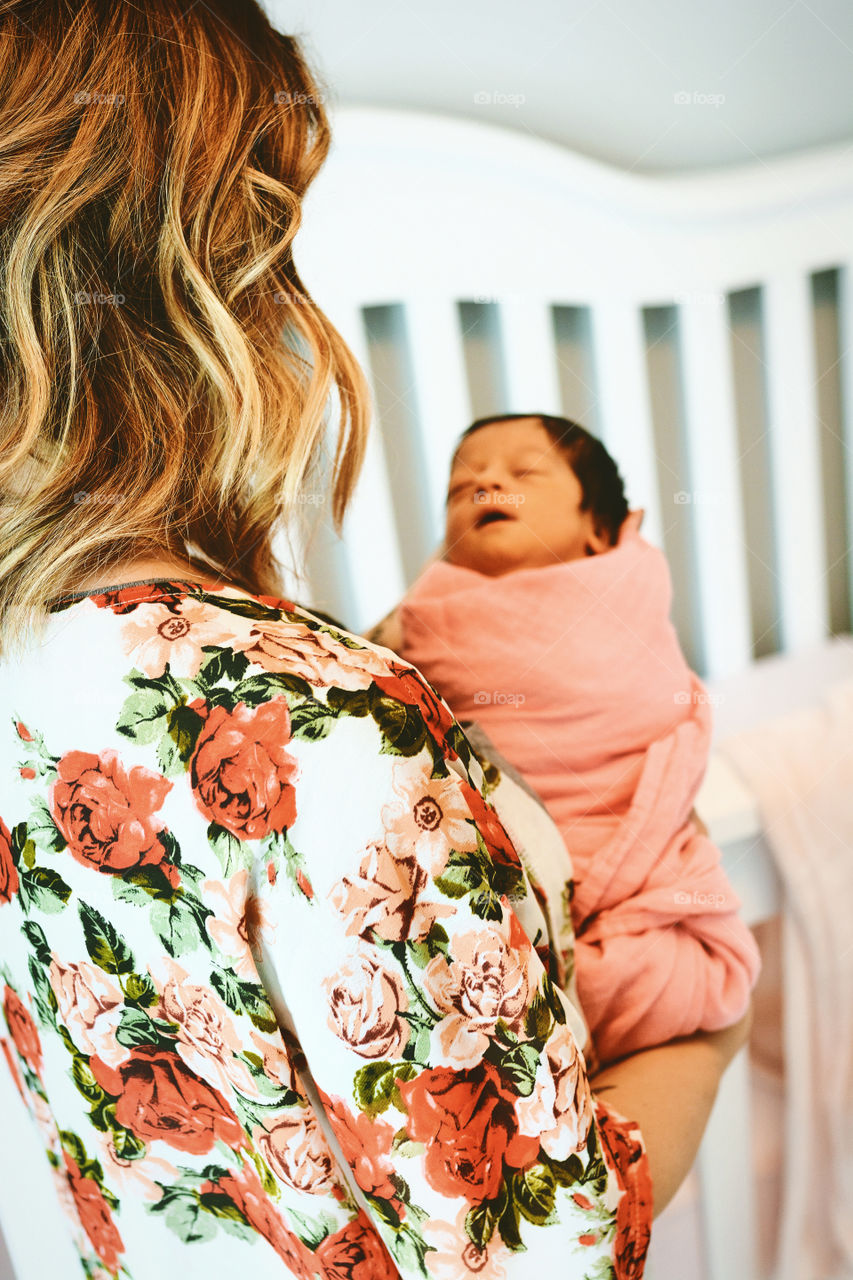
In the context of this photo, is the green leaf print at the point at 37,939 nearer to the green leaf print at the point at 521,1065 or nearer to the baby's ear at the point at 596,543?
the green leaf print at the point at 521,1065

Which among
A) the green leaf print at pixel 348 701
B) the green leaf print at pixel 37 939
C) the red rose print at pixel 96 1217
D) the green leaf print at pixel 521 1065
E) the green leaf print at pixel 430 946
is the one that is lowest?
the red rose print at pixel 96 1217

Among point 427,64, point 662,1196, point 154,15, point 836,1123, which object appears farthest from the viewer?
point 836,1123

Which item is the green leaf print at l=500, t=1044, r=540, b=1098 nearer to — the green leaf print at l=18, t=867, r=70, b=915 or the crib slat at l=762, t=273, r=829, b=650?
the green leaf print at l=18, t=867, r=70, b=915

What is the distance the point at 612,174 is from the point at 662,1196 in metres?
0.80

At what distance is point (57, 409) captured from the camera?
18.0 inches

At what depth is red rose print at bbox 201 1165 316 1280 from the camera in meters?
0.50

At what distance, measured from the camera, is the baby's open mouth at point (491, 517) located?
0.68m

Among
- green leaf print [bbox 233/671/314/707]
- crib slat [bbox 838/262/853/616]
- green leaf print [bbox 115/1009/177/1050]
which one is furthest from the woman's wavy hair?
crib slat [bbox 838/262/853/616]

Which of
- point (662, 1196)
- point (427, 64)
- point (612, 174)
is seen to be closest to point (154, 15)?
point (427, 64)

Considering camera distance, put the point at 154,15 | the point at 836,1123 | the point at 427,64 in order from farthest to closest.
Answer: the point at 836,1123 < the point at 427,64 < the point at 154,15

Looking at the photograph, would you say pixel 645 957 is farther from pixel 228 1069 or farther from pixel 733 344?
pixel 733 344

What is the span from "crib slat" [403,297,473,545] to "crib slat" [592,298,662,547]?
13 cm

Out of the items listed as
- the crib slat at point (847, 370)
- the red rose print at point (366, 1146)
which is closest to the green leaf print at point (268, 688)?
the red rose print at point (366, 1146)

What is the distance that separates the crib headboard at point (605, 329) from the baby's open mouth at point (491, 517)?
0.10 metres
